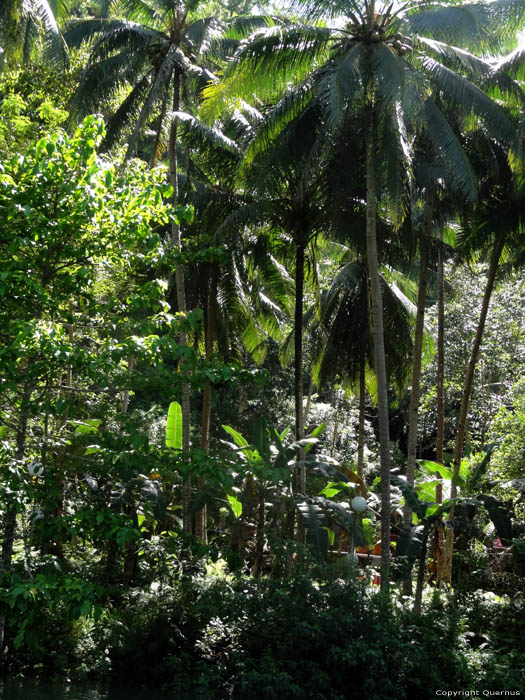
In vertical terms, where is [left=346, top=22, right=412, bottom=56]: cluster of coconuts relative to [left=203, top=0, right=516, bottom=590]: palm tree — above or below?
above

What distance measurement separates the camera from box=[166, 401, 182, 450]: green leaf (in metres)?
13.9

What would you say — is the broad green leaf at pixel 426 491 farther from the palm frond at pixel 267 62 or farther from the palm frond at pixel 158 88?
the palm frond at pixel 158 88

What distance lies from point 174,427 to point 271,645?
5.03 meters

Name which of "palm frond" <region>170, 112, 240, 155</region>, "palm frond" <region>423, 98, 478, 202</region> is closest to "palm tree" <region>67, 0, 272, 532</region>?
"palm frond" <region>170, 112, 240, 155</region>

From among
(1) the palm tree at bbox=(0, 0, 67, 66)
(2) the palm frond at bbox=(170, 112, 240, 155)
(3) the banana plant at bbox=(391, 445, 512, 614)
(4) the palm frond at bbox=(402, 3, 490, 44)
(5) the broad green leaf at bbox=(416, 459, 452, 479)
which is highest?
(1) the palm tree at bbox=(0, 0, 67, 66)

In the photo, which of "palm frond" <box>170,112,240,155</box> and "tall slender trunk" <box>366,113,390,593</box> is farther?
"palm frond" <box>170,112,240,155</box>

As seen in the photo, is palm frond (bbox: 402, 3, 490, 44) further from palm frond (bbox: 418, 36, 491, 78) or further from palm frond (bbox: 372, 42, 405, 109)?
palm frond (bbox: 372, 42, 405, 109)

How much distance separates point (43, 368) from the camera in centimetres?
721

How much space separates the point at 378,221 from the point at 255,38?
15.9 feet

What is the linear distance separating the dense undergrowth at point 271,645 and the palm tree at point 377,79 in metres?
1.35

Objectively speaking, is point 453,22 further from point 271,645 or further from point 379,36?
point 271,645

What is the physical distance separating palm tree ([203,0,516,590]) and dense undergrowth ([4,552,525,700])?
1.35 metres

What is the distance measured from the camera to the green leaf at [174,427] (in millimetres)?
13938

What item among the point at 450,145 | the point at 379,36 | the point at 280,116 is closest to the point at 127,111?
the point at 280,116
